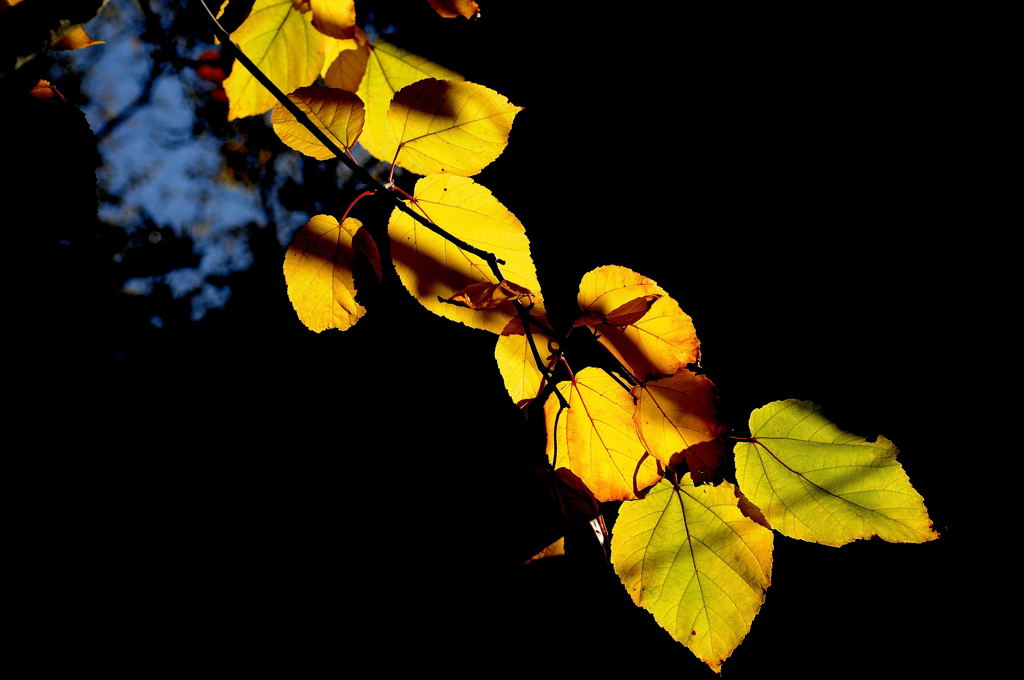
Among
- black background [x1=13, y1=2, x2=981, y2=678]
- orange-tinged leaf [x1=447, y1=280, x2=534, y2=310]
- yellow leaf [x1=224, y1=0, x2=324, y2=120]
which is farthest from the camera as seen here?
black background [x1=13, y1=2, x2=981, y2=678]

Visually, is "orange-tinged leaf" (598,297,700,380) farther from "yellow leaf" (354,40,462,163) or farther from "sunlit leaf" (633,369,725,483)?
"yellow leaf" (354,40,462,163)

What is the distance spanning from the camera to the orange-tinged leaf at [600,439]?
1.28 feet

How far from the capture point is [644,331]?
39 cm

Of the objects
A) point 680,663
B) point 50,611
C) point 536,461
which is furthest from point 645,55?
point 50,611

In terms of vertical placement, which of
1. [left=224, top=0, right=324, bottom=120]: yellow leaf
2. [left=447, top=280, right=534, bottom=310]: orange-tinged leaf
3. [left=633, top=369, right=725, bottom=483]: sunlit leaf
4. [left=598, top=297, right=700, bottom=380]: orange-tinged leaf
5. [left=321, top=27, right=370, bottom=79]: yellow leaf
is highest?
[left=224, top=0, right=324, bottom=120]: yellow leaf

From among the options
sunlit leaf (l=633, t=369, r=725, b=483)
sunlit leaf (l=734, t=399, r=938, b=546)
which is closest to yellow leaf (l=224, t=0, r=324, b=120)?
sunlit leaf (l=633, t=369, r=725, b=483)

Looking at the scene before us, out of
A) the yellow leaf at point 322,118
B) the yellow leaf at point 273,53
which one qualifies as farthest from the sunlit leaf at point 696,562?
the yellow leaf at point 273,53

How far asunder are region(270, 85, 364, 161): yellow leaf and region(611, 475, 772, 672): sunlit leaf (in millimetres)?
359

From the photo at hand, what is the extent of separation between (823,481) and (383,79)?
51 centimetres

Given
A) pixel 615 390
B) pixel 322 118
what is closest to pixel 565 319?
pixel 615 390

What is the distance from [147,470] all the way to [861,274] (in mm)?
3024

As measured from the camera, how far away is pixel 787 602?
108 centimetres

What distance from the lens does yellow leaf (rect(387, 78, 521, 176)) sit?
36cm

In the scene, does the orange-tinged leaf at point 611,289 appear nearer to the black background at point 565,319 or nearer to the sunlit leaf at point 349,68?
the black background at point 565,319
